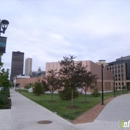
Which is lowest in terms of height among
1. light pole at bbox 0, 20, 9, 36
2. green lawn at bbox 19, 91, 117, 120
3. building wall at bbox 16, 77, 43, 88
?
green lawn at bbox 19, 91, 117, 120

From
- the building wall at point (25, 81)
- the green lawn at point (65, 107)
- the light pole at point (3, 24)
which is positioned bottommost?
the green lawn at point (65, 107)

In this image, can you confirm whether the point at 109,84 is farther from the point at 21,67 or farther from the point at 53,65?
the point at 21,67

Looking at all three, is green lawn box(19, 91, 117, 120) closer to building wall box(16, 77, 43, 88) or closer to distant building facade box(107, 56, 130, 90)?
building wall box(16, 77, 43, 88)

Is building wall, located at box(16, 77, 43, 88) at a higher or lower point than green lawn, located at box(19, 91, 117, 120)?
higher

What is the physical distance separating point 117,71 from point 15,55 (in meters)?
129

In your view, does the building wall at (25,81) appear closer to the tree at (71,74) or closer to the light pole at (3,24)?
the tree at (71,74)

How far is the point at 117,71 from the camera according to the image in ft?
284

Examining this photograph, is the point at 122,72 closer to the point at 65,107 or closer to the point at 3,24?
the point at 65,107

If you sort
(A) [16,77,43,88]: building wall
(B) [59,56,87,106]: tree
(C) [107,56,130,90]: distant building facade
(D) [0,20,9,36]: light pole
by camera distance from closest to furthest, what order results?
(D) [0,20,9,36]: light pole → (B) [59,56,87,106]: tree → (A) [16,77,43,88]: building wall → (C) [107,56,130,90]: distant building facade

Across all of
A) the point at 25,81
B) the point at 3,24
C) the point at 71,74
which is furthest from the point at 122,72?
the point at 3,24

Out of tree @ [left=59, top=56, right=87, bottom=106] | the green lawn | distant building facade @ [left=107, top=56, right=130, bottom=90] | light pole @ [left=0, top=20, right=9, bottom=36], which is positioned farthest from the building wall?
light pole @ [left=0, top=20, right=9, bottom=36]

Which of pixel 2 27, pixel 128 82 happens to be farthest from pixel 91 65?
pixel 128 82

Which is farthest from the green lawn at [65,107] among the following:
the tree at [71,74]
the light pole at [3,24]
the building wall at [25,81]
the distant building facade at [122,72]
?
the distant building facade at [122,72]

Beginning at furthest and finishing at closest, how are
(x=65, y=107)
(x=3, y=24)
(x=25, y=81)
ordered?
(x=25, y=81) → (x=65, y=107) → (x=3, y=24)
